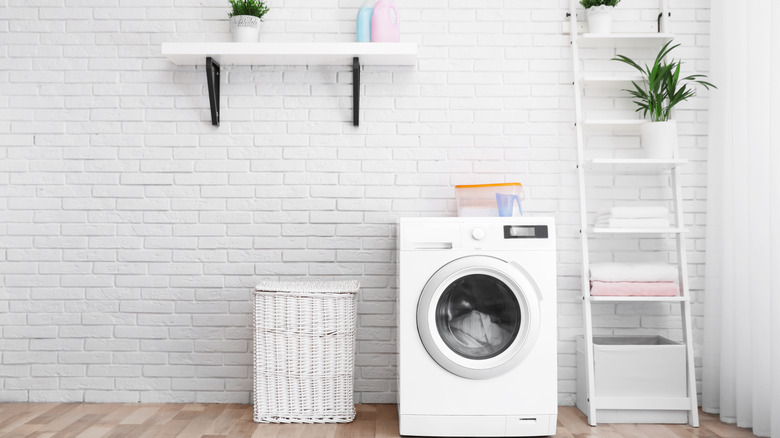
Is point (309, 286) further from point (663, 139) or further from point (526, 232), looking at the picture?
point (663, 139)

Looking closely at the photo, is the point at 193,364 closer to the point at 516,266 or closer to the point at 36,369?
the point at 36,369

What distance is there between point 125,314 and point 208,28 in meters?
1.45

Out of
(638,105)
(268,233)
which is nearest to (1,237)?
(268,233)

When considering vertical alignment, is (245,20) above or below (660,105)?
above

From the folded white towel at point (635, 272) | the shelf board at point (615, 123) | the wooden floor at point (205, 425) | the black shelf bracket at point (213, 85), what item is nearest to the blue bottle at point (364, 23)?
the black shelf bracket at point (213, 85)

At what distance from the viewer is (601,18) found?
8.87 ft

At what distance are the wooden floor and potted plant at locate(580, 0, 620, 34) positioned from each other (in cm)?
178

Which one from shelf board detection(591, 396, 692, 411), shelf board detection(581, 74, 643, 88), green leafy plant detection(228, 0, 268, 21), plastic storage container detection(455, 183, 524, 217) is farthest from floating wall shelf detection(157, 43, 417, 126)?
shelf board detection(591, 396, 692, 411)

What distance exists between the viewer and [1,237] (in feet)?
9.26

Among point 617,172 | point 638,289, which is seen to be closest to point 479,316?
point 638,289

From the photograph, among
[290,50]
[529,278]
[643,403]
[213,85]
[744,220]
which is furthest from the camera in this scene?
[213,85]

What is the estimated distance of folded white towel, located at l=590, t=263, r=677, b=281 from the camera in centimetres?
253

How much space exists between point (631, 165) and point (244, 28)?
1.91 meters

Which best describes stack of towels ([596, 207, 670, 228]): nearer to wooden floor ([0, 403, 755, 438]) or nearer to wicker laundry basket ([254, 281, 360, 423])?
wooden floor ([0, 403, 755, 438])
